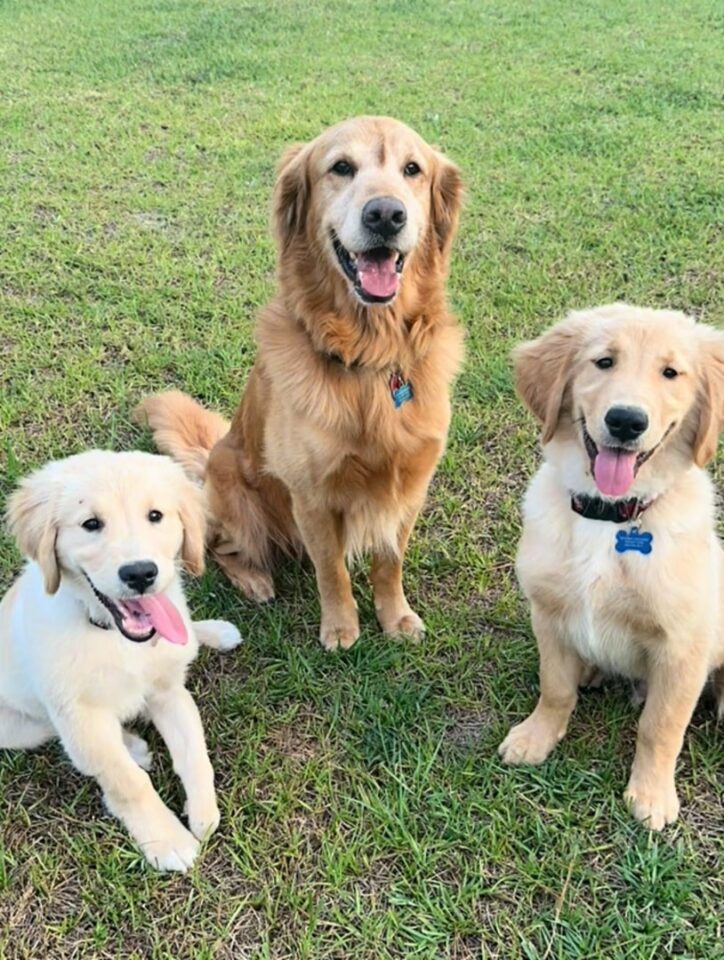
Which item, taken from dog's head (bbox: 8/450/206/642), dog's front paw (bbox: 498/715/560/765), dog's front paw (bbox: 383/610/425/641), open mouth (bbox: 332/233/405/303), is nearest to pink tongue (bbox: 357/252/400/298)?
open mouth (bbox: 332/233/405/303)

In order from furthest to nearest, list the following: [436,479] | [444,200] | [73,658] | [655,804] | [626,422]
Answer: [436,479]
[444,200]
[655,804]
[73,658]
[626,422]

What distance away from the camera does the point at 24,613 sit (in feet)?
7.23

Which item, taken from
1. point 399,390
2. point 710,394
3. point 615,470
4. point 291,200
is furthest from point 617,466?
point 291,200

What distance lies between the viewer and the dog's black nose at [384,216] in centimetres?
238

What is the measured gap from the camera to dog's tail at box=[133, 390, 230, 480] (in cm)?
345

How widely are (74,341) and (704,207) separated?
3.93 metres

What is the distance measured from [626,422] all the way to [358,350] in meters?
0.99

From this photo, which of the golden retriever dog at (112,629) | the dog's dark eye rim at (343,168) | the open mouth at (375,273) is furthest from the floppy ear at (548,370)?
the golden retriever dog at (112,629)

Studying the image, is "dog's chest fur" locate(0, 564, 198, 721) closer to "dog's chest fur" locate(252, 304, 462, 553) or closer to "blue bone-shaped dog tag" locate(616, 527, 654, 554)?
"dog's chest fur" locate(252, 304, 462, 553)

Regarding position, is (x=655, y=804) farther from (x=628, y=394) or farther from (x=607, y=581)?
(x=628, y=394)

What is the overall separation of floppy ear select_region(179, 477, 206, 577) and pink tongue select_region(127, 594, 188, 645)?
0.13 meters

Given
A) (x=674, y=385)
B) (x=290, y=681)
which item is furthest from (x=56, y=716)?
(x=674, y=385)

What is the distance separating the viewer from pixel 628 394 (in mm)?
1923

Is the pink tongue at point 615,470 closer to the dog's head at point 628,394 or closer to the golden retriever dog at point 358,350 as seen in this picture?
the dog's head at point 628,394
